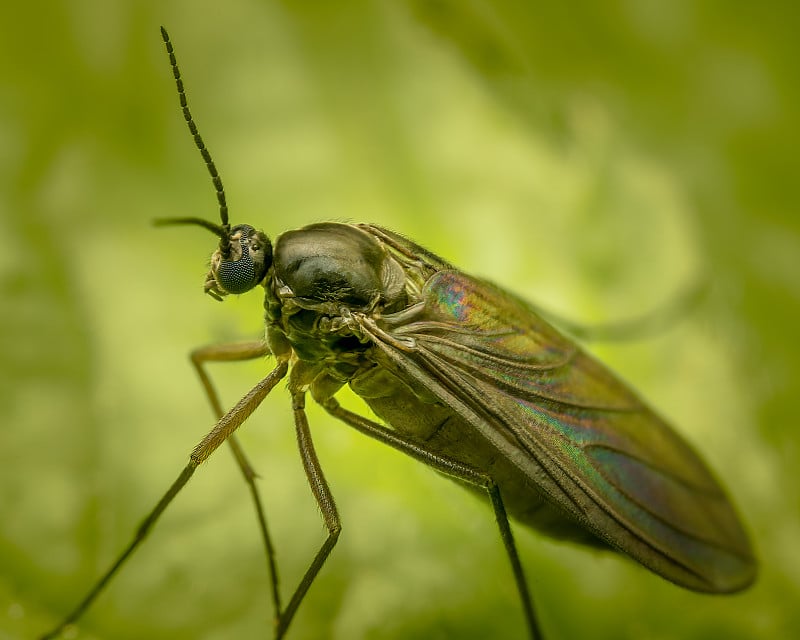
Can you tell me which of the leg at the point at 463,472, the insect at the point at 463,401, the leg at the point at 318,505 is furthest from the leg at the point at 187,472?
the leg at the point at 463,472

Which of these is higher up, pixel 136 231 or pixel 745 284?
pixel 745 284

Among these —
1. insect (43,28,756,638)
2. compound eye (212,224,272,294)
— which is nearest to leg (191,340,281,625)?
insect (43,28,756,638)

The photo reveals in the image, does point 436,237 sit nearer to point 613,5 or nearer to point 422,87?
point 422,87

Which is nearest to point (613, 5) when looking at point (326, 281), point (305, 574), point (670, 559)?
point (326, 281)

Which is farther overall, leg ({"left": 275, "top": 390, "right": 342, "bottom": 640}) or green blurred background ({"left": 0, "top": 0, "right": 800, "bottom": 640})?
Answer: green blurred background ({"left": 0, "top": 0, "right": 800, "bottom": 640})

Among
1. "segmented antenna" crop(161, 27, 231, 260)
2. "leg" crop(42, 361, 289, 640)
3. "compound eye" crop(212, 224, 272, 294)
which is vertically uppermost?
"segmented antenna" crop(161, 27, 231, 260)

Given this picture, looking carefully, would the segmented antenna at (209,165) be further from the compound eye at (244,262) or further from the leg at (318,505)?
the leg at (318,505)

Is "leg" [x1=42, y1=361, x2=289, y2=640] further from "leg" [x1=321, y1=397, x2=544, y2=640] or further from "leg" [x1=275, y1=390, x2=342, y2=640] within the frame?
"leg" [x1=321, y1=397, x2=544, y2=640]
